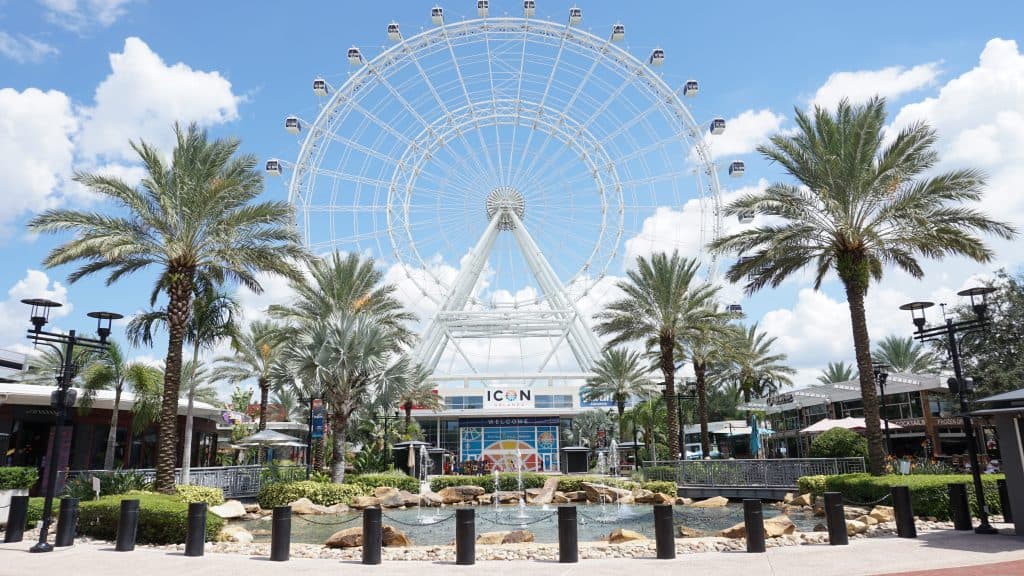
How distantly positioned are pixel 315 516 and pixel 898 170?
65.0ft

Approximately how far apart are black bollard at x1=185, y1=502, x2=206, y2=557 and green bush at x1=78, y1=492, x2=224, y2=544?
5.28 feet

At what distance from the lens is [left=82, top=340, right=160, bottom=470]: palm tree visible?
2495 cm

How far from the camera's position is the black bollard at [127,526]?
1225cm

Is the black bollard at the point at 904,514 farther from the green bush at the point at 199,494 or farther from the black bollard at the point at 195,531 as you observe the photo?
the green bush at the point at 199,494

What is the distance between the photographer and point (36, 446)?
25.1 metres

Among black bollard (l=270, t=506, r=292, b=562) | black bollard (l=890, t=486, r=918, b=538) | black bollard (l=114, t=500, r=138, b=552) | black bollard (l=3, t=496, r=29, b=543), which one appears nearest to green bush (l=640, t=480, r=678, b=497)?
black bollard (l=890, t=486, r=918, b=538)

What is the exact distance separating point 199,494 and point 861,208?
2043 cm

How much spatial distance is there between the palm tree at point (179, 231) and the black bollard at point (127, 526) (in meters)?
5.56

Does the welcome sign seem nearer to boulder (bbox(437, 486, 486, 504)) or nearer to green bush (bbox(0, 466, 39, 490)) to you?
boulder (bbox(437, 486, 486, 504))

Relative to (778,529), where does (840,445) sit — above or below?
above

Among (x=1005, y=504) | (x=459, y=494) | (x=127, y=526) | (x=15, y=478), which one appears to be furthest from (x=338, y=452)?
(x=1005, y=504)

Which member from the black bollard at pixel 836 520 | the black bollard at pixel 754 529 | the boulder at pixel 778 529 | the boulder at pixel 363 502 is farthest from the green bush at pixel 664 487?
the black bollard at pixel 754 529

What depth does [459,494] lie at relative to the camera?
88.1 ft

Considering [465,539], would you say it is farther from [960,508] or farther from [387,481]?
[387,481]
